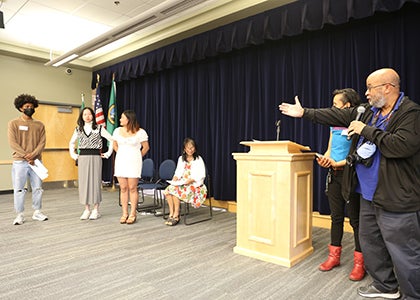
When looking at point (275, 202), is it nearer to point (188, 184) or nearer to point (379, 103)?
point (379, 103)

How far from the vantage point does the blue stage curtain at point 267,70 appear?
3.45 metres

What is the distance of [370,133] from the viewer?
71.8 inches

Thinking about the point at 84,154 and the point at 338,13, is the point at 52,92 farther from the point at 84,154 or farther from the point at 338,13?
the point at 338,13

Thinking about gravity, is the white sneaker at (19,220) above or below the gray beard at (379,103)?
below

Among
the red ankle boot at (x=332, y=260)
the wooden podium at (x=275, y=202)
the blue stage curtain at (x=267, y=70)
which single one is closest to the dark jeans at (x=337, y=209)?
the red ankle boot at (x=332, y=260)

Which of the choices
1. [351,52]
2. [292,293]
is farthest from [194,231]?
[351,52]

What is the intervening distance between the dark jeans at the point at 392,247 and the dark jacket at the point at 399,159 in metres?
0.09

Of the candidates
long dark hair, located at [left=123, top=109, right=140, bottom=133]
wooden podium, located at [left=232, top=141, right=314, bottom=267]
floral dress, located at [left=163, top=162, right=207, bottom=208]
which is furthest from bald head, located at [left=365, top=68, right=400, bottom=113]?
long dark hair, located at [left=123, top=109, right=140, bottom=133]

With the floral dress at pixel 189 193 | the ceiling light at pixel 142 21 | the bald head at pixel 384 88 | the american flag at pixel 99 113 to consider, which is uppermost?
the ceiling light at pixel 142 21

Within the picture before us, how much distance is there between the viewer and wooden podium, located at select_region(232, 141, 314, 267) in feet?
8.26

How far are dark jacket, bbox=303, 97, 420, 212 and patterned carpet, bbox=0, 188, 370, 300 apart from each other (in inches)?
30.9

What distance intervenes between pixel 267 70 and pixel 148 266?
10.7ft

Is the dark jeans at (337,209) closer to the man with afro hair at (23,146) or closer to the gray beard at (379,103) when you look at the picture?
the gray beard at (379,103)

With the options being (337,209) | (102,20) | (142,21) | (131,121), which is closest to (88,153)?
(131,121)
